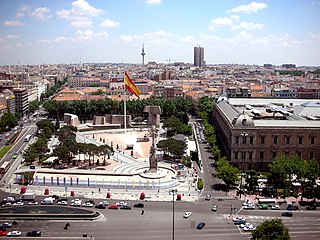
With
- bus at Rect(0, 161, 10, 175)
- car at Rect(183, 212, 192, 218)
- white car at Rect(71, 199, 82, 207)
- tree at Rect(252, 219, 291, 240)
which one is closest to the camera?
tree at Rect(252, 219, 291, 240)

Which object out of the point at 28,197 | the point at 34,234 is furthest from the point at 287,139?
the point at 34,234

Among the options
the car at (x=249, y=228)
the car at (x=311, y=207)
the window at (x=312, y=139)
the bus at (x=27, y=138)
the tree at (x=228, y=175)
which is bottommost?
the car at (x=311, y=207)

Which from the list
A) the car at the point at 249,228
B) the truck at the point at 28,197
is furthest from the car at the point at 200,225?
the truck at the point at 28,197

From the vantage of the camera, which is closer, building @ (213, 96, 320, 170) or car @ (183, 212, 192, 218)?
car @ (183, 212, 192, 218)

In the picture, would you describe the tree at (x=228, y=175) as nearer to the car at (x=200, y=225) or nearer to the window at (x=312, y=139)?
the car at (x=200, y=225)

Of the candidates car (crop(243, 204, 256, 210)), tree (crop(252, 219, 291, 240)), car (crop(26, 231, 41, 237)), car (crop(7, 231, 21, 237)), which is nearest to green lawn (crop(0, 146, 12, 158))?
car (crop(7, 231, 21, 237))

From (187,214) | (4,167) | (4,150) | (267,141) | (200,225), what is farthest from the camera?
(4,150)

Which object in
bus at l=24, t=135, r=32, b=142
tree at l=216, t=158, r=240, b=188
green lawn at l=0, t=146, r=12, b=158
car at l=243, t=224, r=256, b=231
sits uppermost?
tree at l=216, t=158, r=240, b=188

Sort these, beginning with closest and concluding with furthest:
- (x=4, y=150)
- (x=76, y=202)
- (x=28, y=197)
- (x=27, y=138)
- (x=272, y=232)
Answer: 1. (x=272, y=232)
2. (x=76, y=202)
3. (x=28, y=197)
4. (x=4, y=150)
5. (x=27, y=138)

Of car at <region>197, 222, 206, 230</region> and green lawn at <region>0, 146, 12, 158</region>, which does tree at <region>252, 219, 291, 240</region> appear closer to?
car at <region>197, 222, 206, 230</region>

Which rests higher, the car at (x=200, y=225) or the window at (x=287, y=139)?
the window at (x=287, y=139)

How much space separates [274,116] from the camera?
172ft

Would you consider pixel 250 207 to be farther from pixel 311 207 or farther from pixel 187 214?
pixel 187 214

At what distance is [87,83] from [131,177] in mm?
106373
